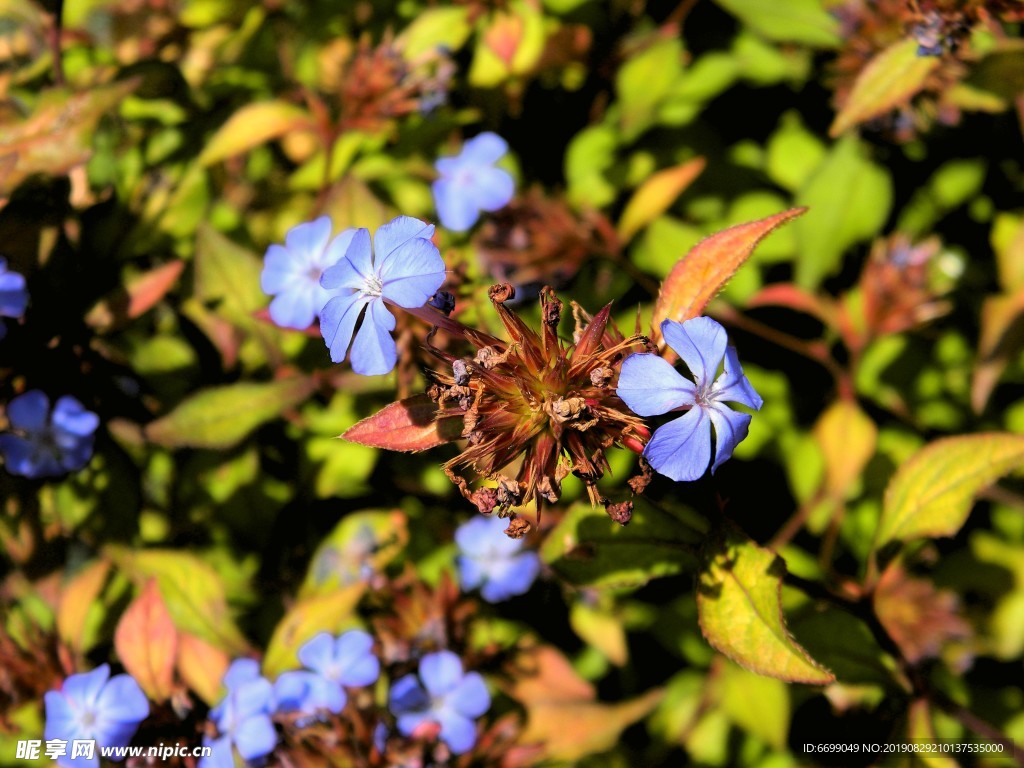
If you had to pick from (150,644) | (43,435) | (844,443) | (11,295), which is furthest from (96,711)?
(844,443)

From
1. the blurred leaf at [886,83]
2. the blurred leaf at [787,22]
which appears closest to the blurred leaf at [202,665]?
the blurred leaf at [886,83]

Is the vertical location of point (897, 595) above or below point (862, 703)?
above

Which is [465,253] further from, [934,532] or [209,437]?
[934,532]

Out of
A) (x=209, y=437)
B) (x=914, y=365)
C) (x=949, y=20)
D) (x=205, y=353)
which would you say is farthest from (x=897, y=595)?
(x=205, y=353)

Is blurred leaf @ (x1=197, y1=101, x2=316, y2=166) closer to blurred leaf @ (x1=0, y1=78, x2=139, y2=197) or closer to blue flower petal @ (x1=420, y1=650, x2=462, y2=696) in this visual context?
blurred leaf @ (x1=0, y1=78, x2=139, y2=197)

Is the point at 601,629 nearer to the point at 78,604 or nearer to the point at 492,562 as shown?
the point at 492,562

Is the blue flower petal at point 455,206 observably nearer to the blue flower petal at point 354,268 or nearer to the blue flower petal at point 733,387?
the blue flower petal at point 354,268

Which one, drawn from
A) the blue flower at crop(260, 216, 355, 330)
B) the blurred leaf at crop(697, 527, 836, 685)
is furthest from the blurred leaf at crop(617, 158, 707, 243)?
the blurred leaf at crop(697, 527, 836, 685)

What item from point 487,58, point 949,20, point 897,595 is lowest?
point 897,595
